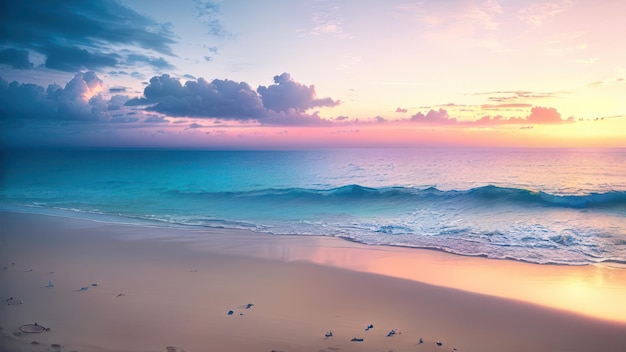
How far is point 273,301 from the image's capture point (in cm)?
635

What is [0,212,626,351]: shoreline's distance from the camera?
16.4 feet

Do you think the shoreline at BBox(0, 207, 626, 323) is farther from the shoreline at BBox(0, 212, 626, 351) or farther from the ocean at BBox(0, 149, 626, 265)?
the ocean at BBox(0, 149, 626, 265)

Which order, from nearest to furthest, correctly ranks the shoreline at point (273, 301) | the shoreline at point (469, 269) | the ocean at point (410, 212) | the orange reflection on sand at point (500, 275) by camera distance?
the shoreline at point (273, 301)
the orange reflection on sand at point (500, 275)
the shoreline at point (469, 269)
the ocean at point (410, 212)

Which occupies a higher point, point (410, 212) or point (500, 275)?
point (500, 275)

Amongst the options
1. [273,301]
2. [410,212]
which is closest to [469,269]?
[273,301]

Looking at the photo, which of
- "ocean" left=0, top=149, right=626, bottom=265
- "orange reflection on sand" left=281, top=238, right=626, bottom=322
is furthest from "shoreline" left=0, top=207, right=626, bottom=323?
"ocean" left=0, top=149, right=626, bottom=265

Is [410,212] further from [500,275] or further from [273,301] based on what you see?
[273,301]

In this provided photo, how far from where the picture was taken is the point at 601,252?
10.2m

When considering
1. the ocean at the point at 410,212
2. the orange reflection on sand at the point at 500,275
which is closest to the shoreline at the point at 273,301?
→ the orange reflection on sand at the point at 500,275

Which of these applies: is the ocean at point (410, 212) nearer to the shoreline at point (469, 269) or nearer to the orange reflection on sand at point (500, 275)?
the shoreline at point (469, 269)

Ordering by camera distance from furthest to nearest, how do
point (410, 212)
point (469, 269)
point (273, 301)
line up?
point (410, 212)
point (469, 269)
point (273, 301)

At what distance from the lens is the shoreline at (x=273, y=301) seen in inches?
196

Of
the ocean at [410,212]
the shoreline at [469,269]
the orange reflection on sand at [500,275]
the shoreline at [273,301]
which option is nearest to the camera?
the shoreline at [273,301]

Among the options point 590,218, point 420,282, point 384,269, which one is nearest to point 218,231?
point 384,269
